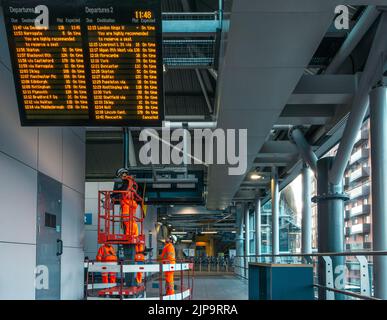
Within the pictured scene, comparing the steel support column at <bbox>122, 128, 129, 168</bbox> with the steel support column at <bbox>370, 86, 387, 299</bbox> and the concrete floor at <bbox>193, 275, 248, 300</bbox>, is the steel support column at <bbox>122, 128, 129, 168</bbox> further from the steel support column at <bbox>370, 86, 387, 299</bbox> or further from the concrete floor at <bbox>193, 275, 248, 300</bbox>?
the steel support column at <bbox>370, 86, 387, 299</bbox>

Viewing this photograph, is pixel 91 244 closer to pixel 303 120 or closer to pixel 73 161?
pixel 73 161

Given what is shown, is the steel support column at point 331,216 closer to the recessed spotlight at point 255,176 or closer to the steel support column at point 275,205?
the steel support column at point 275,205

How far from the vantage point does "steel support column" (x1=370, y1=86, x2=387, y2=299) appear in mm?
6895

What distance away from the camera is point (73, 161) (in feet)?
29.1

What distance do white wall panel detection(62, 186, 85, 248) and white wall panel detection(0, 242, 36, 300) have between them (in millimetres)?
1868

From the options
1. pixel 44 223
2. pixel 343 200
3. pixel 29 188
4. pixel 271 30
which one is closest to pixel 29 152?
pixel 29 188

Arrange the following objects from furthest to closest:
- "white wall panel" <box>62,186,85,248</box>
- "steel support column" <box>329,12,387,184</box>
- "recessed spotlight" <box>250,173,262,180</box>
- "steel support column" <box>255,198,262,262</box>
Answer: "steel support column" <box>255,198,262,262</box> → "recessed spotlight" <box>250,173,262,180</box> → "white wall panel" <box>62,186,85,248</box> → "steel support column" <box>329,12,387,184</box>

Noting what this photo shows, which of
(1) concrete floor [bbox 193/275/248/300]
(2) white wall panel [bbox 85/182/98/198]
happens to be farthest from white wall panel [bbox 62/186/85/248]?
(2) white wall panel [bbox 85/182/98/198]

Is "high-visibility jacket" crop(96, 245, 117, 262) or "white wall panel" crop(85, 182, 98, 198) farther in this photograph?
"white wall panel" crop(85, 182, 98, 198)

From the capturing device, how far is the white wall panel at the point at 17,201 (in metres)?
5.40

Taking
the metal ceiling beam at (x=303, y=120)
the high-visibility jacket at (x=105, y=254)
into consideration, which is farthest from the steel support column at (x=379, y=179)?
the high-visibility jacket at (x=105, y=254)

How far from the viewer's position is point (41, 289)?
6.68 meters

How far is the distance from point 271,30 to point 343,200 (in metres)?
5.41
